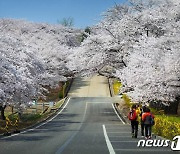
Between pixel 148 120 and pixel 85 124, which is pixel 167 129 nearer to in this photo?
pixel 148 120

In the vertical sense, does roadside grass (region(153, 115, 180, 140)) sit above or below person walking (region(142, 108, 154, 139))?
below

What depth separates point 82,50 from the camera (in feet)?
132

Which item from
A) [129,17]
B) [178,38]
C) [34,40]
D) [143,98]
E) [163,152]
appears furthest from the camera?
[34,40]

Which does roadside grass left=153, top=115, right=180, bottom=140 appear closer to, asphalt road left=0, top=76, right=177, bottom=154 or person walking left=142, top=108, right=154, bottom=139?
person walking left=142, top=108, right=154, bottom=139

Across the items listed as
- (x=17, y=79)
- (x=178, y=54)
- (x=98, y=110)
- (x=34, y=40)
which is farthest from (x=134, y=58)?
(x=34, y=40)

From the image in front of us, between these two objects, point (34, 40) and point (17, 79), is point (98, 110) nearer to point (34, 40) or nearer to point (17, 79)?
point (17, 79)

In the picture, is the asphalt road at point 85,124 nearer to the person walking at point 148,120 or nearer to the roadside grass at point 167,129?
the roadside grass at point 167,129

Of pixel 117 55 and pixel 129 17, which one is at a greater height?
pixel 129 17

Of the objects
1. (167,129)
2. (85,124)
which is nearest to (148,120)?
(167,129)

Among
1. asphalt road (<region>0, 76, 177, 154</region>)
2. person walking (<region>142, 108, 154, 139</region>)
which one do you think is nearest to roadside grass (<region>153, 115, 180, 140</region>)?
person walking (<region>142, 108, 154, 139</region>)

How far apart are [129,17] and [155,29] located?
326cm

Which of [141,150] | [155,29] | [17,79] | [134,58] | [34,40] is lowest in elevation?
[141,150]

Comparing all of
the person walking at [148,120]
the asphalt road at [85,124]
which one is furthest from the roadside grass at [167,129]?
the asphalt road at [85,124]

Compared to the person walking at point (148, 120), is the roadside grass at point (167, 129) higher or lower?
lower
